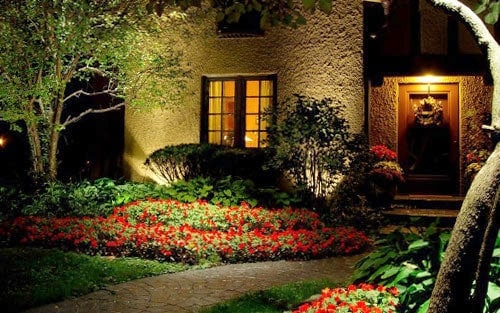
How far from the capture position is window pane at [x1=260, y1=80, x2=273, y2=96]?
474 inches

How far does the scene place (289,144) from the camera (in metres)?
10.4

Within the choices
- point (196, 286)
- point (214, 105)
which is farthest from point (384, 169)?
point (196, 286)

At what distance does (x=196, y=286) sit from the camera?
20.0ft

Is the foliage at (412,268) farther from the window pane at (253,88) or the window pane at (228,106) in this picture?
the window pane at (228,106)

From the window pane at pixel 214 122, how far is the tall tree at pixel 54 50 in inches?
53.8

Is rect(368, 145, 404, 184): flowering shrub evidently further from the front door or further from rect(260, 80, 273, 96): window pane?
rect(260, 80, 273, 96): window pane

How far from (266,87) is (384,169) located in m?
3.49

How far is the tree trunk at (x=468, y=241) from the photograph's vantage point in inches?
120

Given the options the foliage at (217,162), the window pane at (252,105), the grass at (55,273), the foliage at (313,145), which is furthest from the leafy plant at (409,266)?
the window pane at (252,105)

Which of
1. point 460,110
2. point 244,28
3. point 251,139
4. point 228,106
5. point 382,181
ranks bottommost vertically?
point 382,181

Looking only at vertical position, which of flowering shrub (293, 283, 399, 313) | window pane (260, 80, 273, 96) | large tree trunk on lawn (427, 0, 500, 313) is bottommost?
flowering shrub (293, 283, 399, 313)

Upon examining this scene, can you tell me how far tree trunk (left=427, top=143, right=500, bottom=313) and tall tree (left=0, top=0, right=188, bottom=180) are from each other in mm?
8397

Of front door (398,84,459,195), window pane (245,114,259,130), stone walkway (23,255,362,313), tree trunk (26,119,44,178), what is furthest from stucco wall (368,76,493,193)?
tree trunk (26,119,44,178)

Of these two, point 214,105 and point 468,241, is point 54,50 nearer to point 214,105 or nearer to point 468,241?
point 214,105
